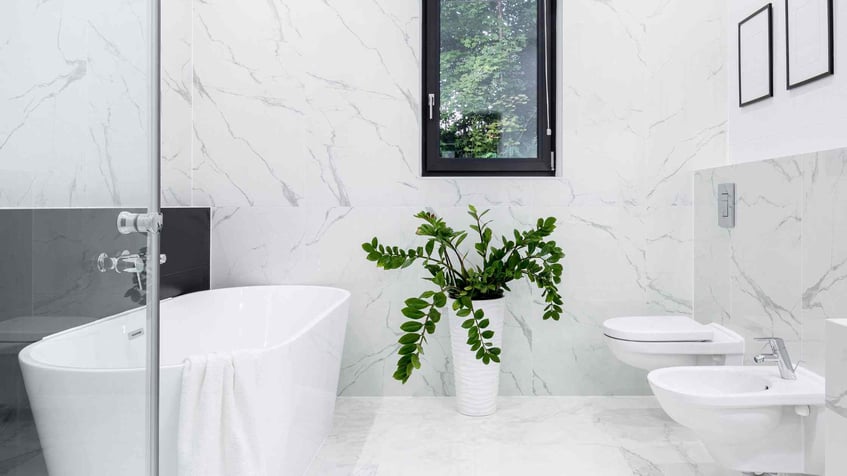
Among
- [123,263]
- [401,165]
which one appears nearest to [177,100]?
[401,165]

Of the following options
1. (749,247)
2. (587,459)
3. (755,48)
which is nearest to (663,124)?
(755,48)

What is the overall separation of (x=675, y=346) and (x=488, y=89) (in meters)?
1.59

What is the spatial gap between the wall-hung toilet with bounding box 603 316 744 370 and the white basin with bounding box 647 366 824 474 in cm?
39

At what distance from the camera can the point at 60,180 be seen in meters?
0.80

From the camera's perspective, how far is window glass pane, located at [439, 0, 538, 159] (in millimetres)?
2809

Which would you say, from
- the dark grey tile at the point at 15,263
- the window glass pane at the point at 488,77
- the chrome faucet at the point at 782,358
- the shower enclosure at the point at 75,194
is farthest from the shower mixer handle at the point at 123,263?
the window glass pane at the point at 488,77

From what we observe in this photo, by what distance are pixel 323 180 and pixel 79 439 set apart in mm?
2010

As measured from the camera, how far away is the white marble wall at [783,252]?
1.69 metres

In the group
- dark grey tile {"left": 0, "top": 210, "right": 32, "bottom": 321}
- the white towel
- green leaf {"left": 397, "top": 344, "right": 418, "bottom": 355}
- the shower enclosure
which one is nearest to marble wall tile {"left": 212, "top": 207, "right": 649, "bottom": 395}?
green leaf {"left": 397, "top": 344, "right": 418, "bottom": 355}

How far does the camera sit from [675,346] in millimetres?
2213

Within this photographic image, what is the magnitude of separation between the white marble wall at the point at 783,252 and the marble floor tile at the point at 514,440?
0.57 metres

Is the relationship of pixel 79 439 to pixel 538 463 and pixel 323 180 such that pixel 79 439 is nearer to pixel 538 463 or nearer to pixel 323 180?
pixel 538 463

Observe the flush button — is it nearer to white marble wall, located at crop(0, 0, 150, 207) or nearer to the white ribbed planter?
the white ribbed planter

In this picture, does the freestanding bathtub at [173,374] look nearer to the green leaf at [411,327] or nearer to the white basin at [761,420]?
the green leaf at [411,327]
